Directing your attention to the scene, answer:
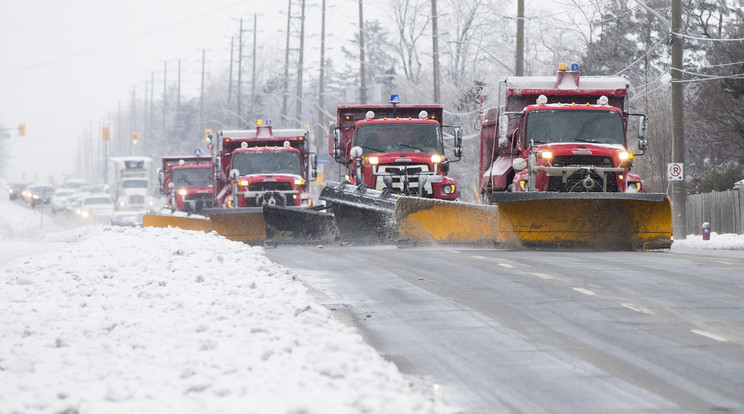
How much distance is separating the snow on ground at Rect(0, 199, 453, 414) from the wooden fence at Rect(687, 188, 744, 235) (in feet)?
65.0

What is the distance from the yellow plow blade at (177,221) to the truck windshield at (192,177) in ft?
20.7

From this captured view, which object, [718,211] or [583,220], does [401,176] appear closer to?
[583,220]

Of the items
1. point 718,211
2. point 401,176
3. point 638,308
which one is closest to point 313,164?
point 401,176

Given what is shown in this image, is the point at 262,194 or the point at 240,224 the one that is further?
the point at 262,194

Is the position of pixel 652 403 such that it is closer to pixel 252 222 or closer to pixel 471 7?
pixel 252 222

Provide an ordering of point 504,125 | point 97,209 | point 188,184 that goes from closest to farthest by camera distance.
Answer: point 504,125, point 188,184, point 97,209

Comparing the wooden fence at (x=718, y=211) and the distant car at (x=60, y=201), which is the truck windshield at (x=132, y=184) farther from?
the wooden fence at (x=718, y=211)

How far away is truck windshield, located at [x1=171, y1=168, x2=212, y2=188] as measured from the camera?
103ft

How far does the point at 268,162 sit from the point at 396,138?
5212mm

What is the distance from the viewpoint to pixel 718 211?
29656 millimetres

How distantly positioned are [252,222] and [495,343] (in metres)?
14.6

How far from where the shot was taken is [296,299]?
883 cm

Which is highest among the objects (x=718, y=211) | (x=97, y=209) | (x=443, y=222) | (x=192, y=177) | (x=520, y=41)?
(x=520, y=41)

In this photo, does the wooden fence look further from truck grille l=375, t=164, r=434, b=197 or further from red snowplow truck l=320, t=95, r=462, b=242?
truck grille l=375, t=164, r=434, b=197
